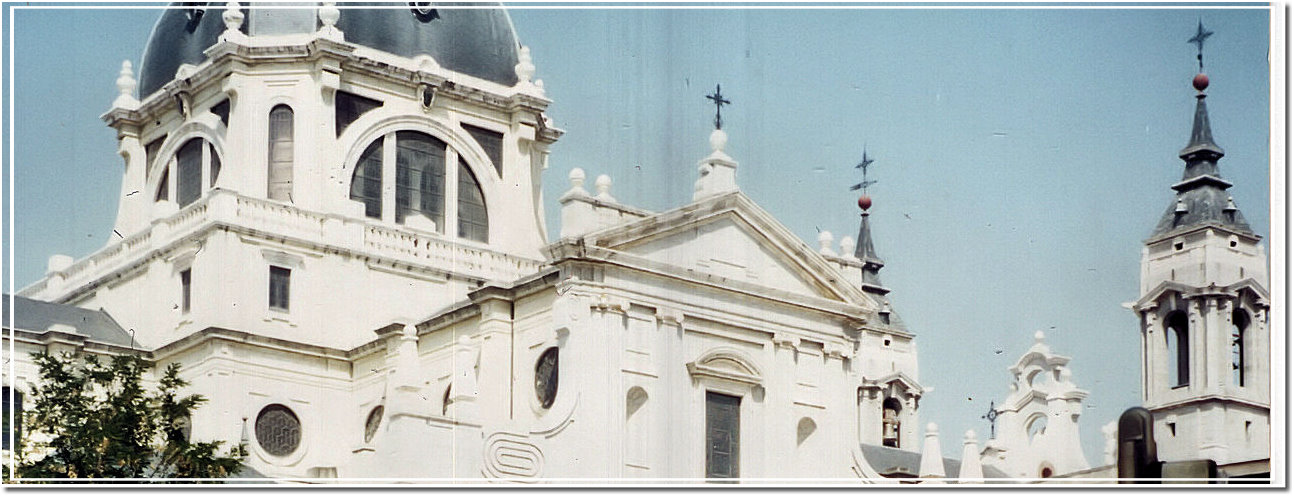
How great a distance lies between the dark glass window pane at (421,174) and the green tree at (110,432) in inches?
298

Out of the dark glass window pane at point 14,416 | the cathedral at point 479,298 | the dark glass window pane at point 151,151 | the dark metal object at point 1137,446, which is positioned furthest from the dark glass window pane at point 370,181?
the dark metal object at point 1137,446

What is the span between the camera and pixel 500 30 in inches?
1341

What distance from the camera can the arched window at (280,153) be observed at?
33.3 meters

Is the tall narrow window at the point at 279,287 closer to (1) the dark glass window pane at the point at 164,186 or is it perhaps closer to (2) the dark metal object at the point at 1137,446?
(1) the dark glass window pane at the point at 164,186

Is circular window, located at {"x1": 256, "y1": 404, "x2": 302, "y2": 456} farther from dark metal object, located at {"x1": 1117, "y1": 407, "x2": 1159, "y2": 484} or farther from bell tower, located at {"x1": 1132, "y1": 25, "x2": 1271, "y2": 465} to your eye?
dark metal object, located at {"x1": 1117, "y1": 407, "x2": 1159, "y2": 484}

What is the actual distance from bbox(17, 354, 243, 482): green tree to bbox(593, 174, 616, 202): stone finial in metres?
4.74

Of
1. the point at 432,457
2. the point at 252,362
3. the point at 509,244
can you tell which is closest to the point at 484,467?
the point at 432,457

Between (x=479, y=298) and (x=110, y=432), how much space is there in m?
5.82

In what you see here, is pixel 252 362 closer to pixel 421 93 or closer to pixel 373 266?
pixel 373 266

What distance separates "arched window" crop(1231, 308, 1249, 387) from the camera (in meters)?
27.8

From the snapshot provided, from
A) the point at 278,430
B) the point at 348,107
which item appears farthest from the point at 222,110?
the point at 278,430

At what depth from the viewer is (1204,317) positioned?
96.8ft

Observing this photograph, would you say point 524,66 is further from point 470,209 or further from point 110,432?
point 110,432

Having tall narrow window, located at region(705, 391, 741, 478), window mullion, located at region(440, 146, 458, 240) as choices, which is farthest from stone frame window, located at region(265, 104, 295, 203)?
tall narrow window, located at region(705, 391, 741, 478)
